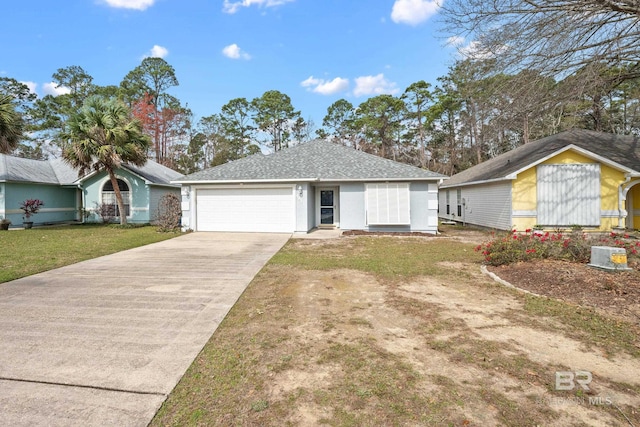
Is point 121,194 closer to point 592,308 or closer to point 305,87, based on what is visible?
point 305,87

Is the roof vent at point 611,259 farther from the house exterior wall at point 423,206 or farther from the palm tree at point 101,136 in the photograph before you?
the palm tree at point 101,136

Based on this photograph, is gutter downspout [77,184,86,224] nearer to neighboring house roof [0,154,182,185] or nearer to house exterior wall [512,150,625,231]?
neighboring house roof [0,154,182,185]

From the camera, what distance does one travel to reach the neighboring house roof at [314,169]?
13367 mm

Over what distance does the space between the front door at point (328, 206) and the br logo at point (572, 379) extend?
41.4 ft

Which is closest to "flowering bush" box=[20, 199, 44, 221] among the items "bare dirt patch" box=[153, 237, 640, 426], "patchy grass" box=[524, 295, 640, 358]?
"bare dirt patch" box=[153, 237, 640, 426]

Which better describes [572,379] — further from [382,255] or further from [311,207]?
[311,207]

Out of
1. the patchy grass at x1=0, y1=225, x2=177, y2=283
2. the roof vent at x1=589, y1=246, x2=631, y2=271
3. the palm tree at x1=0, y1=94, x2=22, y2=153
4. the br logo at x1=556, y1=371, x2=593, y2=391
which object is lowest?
the br logo at x1=556, y1=371, x2=593, y2=391

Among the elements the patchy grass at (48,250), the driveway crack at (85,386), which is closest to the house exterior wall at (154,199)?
the patchy grass at (48,250)

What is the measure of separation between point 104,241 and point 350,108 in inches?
1243

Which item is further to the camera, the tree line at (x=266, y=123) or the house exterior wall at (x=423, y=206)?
the tree line at (x=266, y=123)

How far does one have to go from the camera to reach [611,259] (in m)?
5.55

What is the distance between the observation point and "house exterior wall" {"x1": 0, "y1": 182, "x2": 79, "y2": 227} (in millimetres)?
16062

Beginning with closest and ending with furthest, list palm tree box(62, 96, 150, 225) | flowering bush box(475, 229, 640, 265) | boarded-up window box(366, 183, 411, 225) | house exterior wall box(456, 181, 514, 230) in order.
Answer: flowering bush box(475, 229, 640, 265) < boarded-up window box(366, 183, 411, 225) < house exterior wall box(456, 181, 514, 230) < palm tree box(62, 96, 150, 225)

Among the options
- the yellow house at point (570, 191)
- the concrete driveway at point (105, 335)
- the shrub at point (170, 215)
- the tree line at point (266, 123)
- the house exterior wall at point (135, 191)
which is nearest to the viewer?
the concrete driveway at point (105, 335)
